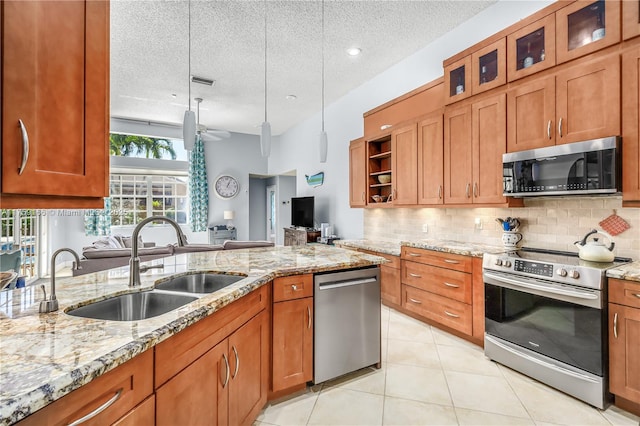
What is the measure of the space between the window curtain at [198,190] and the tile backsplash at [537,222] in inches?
207

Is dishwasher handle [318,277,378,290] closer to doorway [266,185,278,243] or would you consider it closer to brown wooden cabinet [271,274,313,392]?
brown wooden cabinet [271,274,313,392]

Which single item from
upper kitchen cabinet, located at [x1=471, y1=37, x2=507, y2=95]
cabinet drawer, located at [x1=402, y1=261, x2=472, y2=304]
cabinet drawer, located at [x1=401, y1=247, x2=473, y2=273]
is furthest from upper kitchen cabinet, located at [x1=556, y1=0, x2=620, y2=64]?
cabinet drawer, located at [x1=402, y1=261, x2=472, y2=304]

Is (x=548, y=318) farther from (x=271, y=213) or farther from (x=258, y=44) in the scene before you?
(x=271, y=213)

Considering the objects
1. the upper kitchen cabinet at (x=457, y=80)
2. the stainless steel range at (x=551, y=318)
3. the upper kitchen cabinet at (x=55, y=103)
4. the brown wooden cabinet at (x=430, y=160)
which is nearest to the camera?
the upper kitchen cabinet at (x=55, y=103)

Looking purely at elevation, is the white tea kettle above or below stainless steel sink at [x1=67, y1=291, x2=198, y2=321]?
above

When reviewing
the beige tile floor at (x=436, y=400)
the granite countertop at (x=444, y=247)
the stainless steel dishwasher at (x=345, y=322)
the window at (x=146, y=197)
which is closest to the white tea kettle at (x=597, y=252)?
the granite countertop at (x=444, y=247)

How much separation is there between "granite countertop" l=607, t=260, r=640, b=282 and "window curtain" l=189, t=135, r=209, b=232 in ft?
24.5

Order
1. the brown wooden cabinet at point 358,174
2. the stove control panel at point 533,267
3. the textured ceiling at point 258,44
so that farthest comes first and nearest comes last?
the brown wooden cabinet at point 358,174 → the textured ceiling at point 258,44 → the stove control panel at point 533,267

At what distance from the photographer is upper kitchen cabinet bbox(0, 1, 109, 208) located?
32.5 inches

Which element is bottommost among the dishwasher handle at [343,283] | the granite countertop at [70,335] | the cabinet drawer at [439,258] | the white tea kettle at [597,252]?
the dishwasher handle at [343,283]

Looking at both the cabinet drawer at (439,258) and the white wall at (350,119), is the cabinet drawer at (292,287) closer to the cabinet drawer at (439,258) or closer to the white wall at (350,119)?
the cabinet drawer at (439,258)

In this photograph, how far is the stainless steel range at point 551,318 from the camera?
1.95m

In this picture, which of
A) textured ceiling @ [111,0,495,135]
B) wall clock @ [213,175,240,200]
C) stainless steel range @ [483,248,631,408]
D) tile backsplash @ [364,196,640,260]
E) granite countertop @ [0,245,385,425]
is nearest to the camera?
granite countertop @ [0,245,385,425]

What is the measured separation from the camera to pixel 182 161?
25.4 feet
